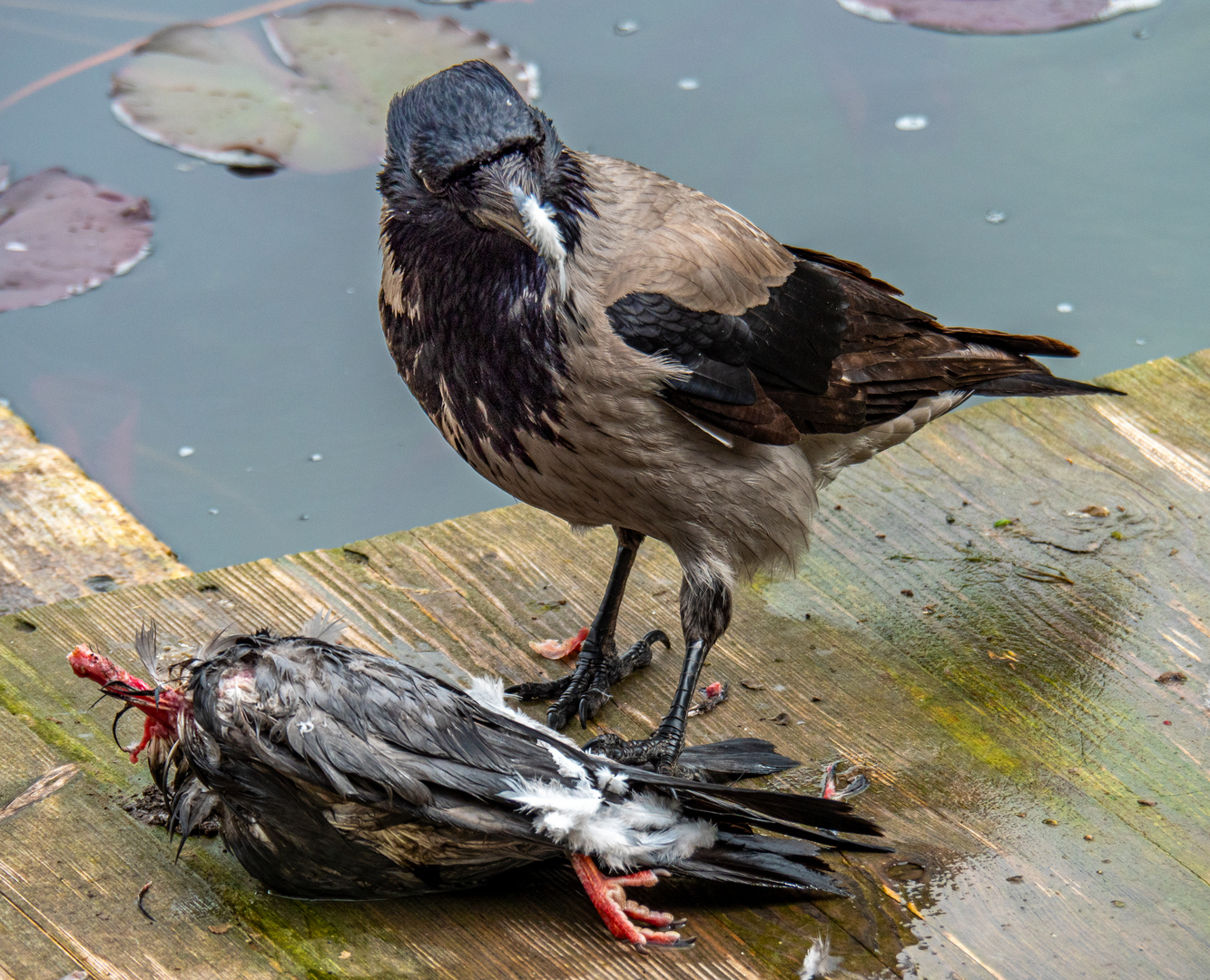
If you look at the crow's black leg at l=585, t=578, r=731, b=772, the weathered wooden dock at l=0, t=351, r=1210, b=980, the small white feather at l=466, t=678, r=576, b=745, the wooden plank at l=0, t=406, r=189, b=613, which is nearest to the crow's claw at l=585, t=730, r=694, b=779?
the crow's black leg at l=585, t=578, r=731, b=772

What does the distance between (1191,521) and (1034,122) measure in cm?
379

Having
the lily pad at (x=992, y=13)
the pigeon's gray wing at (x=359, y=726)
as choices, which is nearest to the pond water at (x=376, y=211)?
the lily pad at (x=992, y=13)

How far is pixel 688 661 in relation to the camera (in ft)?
9.45

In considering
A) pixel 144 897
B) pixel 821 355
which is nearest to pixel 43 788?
pixel 144 897

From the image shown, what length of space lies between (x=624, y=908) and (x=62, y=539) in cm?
213

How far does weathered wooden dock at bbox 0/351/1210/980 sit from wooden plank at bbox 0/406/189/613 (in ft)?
0.06

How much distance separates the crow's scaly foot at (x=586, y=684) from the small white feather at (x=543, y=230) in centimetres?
92

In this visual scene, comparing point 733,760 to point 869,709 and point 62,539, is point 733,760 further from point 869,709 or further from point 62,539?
point 62,539

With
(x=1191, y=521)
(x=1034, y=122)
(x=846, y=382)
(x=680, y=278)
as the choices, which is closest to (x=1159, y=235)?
(x=1034, y=122)

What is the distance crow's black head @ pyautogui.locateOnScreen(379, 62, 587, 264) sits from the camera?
7.83ft

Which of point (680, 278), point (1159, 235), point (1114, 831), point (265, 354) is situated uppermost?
point (680, 278)

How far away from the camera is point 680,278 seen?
2746 millimetres

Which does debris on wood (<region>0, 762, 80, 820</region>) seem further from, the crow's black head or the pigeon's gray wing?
the crow's black head

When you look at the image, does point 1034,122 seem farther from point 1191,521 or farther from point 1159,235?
point 1191,521
